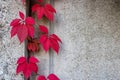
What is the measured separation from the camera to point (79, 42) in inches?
59.5

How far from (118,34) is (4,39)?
894 mm

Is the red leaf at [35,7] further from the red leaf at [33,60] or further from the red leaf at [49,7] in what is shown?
the red leaf at [33,60]

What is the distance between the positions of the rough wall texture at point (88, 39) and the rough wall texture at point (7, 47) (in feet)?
1.08

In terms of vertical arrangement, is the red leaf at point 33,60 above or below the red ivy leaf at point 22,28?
below

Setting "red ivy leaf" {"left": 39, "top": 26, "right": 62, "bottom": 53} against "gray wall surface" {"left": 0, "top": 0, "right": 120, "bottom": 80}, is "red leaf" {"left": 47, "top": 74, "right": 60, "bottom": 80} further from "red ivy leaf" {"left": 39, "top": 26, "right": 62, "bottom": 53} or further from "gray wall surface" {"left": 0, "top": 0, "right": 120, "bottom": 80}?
"red ivy leaf" {"left": 39, "top": 26, "right": 62, "bottom": 53}

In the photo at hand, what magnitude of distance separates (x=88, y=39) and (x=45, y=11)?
1.35ft

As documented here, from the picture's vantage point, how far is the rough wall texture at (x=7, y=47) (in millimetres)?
1447

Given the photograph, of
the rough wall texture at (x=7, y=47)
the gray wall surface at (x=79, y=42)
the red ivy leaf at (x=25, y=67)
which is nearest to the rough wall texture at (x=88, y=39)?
the gray wall surface at (x=79, y=42)

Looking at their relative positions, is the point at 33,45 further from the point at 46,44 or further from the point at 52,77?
the point at 52,77

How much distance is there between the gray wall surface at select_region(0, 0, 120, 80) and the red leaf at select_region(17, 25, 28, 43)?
0.56ft

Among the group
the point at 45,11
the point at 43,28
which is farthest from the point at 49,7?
the point at 43,28

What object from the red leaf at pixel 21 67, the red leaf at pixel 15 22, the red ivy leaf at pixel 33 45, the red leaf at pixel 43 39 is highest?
the red leaf at pixel 15 22

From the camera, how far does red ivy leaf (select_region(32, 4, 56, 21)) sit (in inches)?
55.0

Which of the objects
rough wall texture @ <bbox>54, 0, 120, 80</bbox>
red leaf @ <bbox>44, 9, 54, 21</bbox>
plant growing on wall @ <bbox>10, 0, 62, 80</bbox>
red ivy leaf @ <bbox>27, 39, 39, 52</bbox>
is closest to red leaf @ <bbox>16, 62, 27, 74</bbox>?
plant growing on wall @ <bbox>10, 0, 62, 80</bbox>
